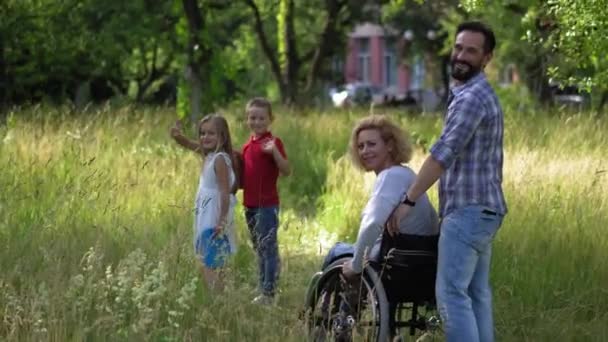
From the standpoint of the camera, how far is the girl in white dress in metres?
7.86

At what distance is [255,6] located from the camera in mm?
31719

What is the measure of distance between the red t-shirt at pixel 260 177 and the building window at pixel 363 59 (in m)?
68.3

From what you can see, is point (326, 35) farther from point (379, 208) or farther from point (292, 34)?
point (379, 208)

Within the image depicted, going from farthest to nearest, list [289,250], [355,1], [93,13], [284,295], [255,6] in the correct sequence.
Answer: [355,1]
[255,6]
[93,13]
[289,250]
[284,295]

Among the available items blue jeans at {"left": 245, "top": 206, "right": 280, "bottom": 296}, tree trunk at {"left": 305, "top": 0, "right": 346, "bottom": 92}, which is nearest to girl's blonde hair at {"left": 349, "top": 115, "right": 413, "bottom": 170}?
blue jeans at {"left": 245, "top": 206, "right": 280, "bottom": 296}

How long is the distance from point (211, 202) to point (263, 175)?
459 mm

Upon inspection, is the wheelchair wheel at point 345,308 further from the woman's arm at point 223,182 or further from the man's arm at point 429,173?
the woman's arm at point 223,182

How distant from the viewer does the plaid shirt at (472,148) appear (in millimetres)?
5773

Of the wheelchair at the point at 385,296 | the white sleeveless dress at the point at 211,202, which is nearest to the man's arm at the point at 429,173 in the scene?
the wheelchair at the point at 385,296

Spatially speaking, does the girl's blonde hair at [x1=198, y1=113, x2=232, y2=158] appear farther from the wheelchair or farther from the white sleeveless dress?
the wheelchair

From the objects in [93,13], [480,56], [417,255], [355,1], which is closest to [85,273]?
[417,255]

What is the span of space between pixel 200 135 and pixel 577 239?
2728 mm

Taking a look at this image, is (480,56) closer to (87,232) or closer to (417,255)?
(417,255)

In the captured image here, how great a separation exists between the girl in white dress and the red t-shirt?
0.17m
